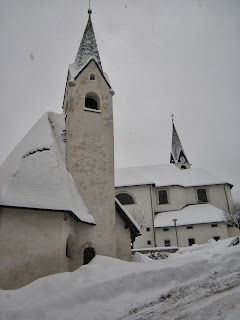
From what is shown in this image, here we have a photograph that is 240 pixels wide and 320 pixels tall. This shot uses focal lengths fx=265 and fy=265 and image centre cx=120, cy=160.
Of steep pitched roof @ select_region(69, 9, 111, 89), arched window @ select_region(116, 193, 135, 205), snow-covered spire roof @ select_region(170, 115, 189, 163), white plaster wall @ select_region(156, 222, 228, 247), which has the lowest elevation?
white plaster wall @ select_region(156, 222, 228, 247)

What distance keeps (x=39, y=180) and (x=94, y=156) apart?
4236mm

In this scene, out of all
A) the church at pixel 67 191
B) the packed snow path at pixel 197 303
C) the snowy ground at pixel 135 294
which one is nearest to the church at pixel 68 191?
the church at pixel 67 191

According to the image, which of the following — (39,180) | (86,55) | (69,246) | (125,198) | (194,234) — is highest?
(86,55)

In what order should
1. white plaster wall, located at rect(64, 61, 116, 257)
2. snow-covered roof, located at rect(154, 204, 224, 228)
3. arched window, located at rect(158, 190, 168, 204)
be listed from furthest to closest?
arched window, located at rect(158, 190, 168, 204)
snow-covered roof, located at rect(154, 204, 224, 228)
white plaster wall, located at rect(64, 61, 116, 257)

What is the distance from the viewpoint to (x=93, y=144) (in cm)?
1491

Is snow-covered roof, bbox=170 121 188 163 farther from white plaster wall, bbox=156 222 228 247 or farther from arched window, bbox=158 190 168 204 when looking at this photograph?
white plaster wall, bbox=156 222 228 247

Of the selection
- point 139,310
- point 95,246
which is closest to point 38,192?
point 95,246

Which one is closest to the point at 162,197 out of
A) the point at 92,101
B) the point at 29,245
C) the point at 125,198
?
the point at 125,198

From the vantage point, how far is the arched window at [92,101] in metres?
16.8

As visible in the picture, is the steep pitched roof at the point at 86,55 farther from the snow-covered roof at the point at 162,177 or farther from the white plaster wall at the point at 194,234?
the white plaster wall at the point at 194,234

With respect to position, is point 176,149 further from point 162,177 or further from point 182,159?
point 162,177

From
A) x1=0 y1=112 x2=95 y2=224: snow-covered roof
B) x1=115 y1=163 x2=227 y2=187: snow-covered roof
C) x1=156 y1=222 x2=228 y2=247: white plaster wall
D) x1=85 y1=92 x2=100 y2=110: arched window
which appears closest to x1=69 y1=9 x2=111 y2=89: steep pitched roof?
x1=85 y1=92 x2=100 y2=110: arched window

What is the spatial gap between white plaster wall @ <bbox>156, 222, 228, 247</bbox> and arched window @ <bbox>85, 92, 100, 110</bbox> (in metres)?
18.1

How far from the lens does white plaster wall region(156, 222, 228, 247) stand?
27.8 meters
